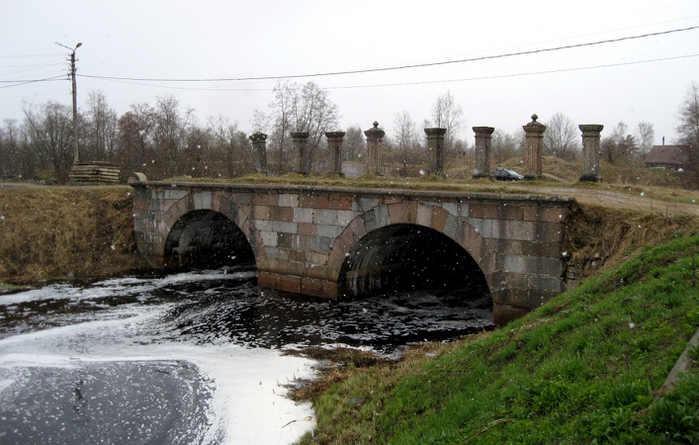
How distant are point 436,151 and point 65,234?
1148cm

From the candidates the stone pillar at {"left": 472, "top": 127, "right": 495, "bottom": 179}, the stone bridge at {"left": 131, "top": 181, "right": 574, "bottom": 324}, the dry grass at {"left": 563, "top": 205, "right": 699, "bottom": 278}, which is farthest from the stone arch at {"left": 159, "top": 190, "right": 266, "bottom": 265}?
the dry grass at {"left": 563, "top": 205, "right": 699, "bottom": 278}

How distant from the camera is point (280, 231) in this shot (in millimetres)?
13391

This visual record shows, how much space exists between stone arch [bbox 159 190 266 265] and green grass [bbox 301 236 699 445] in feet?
22.8

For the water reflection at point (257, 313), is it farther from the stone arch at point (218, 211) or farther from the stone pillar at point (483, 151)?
the stone pillar at point (483, 151)

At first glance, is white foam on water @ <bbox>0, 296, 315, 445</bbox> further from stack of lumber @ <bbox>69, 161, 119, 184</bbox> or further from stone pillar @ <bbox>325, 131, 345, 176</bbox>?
stack of lumber @ <bbox>69, 161, 119, 184</bbox>

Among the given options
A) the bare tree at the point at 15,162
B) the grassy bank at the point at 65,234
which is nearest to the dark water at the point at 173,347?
the grassy bank at the point at 65,234

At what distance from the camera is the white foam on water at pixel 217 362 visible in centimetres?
675

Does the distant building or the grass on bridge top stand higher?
the distant building

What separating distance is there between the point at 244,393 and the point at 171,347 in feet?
8.82

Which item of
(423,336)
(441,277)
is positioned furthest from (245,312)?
(441,277)

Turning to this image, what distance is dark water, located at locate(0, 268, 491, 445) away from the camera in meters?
6.95

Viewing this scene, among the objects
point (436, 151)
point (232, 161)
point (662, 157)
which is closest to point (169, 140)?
point (232, 161)

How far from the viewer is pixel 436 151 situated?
14219mm

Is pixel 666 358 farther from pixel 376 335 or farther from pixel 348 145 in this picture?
pixel 348 145
